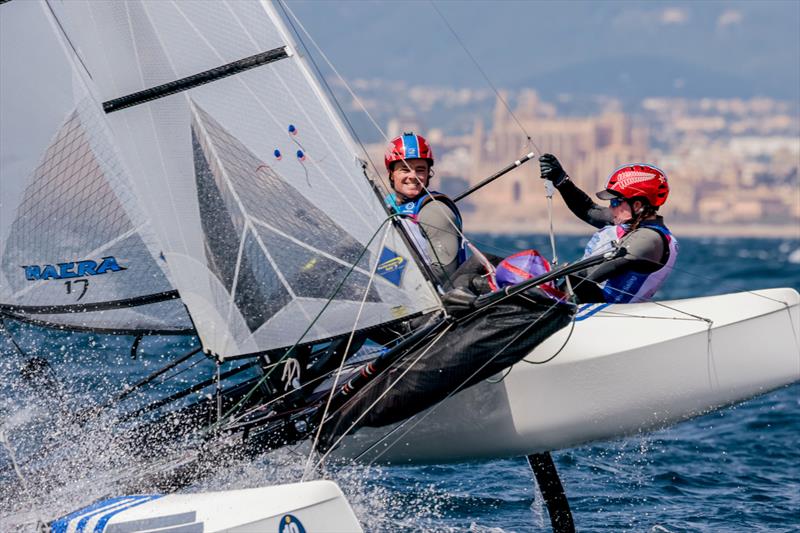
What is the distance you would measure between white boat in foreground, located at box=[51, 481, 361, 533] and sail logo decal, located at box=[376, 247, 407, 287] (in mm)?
758

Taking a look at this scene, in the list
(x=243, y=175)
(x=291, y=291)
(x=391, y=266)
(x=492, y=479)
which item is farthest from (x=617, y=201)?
(x=492, y=479)

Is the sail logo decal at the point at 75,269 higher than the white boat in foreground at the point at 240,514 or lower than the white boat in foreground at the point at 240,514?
higher

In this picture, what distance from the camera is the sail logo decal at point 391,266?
14.2 ft

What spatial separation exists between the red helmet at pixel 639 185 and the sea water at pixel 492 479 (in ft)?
1.69

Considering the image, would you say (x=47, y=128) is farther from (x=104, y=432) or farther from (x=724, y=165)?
(x=724, y=165)

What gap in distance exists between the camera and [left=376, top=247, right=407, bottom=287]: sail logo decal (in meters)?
4.32

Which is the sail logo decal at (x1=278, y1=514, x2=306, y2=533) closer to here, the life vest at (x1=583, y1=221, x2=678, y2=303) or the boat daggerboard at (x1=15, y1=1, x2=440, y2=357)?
the boat daggerboard at (x1=15, y1=1, x2=440, y2=357)

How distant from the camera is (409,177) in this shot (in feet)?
16.2

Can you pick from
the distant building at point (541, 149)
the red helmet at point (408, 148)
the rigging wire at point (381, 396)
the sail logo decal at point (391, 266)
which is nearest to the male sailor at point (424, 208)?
the red helmet at point (408, 148)

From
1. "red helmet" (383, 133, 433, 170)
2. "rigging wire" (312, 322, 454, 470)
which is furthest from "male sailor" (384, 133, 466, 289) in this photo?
"rigging wire" (312, 322, 454, 470)

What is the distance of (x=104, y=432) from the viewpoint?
4.84 m

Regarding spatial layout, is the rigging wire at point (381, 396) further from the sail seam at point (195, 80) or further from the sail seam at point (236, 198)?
the sail seam at point (195, 80)

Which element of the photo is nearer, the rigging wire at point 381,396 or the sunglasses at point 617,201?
the rigging wire at point 381,396

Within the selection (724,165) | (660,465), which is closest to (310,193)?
(660,465)
